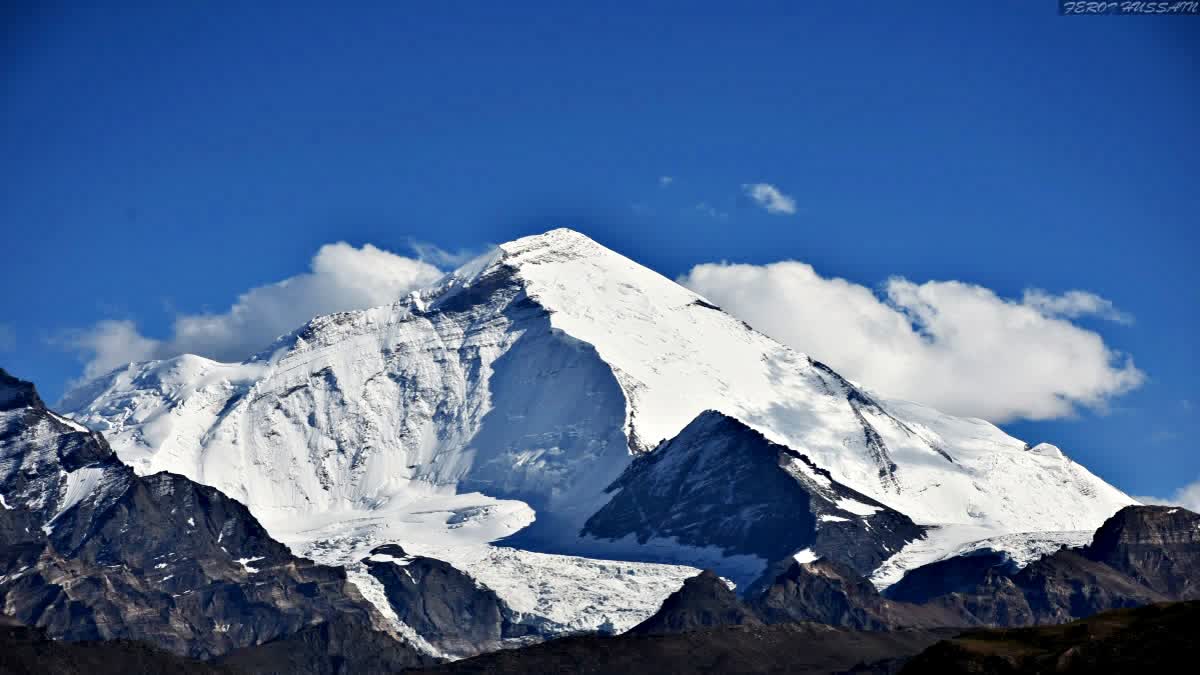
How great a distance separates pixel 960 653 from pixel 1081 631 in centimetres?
1088

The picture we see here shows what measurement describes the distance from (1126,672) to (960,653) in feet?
44.4

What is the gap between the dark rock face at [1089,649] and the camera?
589 feet

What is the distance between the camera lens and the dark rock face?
→ 180 meters

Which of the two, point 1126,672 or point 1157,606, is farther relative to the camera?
point 1157,606

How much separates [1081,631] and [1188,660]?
1188 centimetres

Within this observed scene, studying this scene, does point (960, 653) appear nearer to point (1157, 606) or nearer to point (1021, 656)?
point (1021, 656)

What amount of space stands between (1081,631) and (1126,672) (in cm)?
981

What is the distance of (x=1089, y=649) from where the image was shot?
182m

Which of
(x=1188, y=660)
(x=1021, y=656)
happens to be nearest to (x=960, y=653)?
(x=1021, y=656)

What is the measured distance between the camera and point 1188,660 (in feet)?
580

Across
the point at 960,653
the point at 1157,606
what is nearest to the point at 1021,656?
the point at 960,653

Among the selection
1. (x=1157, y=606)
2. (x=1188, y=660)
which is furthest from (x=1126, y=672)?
(x=1157, y=606)

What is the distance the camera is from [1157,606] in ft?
637

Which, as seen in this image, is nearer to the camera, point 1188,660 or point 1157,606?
point 1188,660
